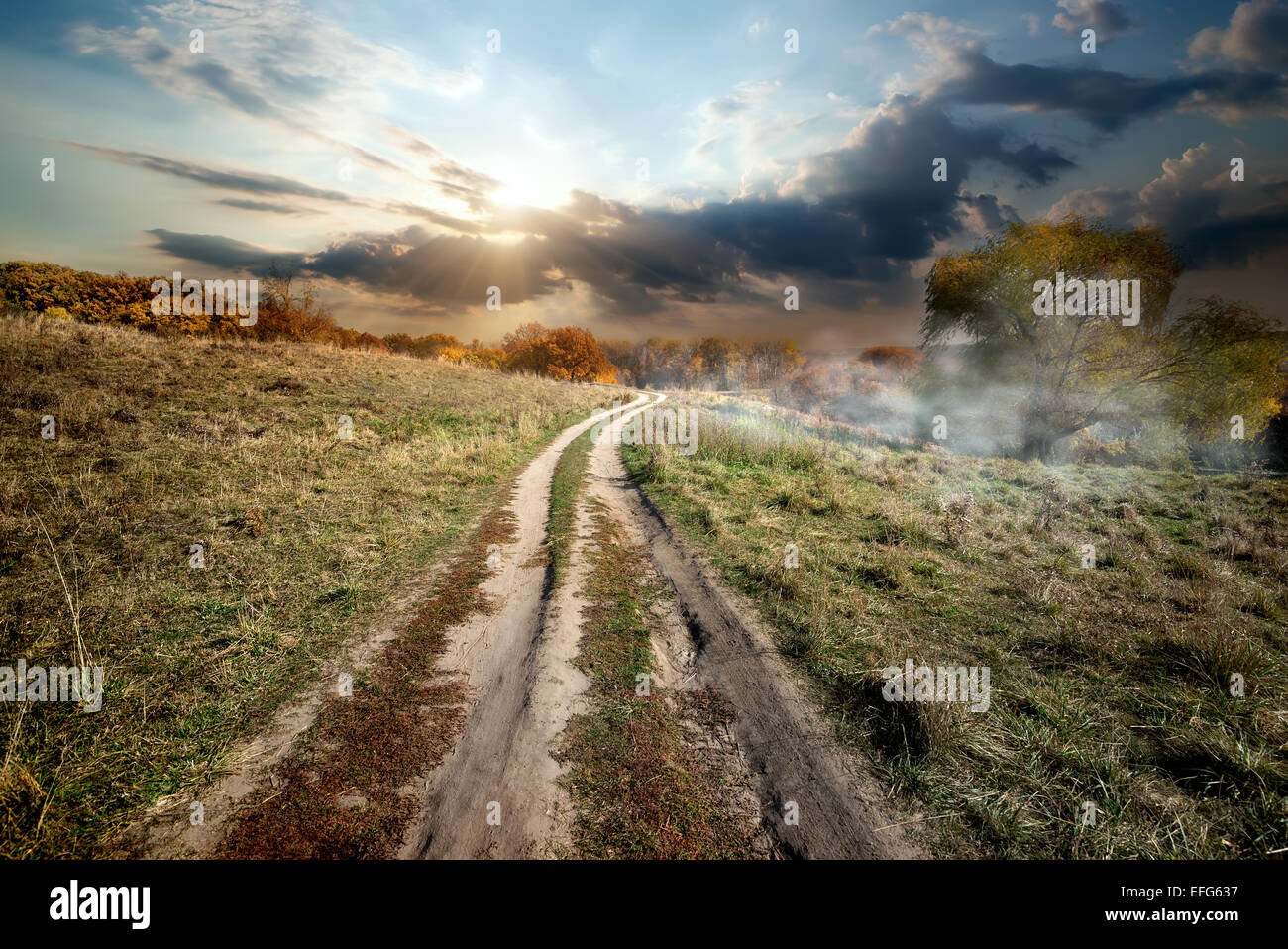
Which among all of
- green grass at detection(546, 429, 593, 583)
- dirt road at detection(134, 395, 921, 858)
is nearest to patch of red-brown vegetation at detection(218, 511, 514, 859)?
dirt road at detection(134, 395, 921, 858)

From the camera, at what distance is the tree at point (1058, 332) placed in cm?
2120

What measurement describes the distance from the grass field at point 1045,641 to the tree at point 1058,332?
8525 mm

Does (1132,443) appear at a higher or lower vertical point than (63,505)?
higher

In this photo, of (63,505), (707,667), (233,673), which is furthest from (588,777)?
(63,505)

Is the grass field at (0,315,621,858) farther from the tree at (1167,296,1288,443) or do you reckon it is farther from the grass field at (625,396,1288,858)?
the tree at (1167,296,1288,443)

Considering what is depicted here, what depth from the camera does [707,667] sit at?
624cm

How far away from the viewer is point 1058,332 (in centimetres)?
2280

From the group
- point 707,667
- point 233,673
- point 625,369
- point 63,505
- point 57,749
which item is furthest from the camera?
point 625,369

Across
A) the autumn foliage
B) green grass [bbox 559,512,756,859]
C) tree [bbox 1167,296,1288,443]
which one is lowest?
green grass [bbox 559,512,756,859]

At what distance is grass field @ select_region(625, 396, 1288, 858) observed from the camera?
3904mm

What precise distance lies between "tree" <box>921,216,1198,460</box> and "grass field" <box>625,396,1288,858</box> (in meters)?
8.53

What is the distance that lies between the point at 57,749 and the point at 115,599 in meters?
3.51

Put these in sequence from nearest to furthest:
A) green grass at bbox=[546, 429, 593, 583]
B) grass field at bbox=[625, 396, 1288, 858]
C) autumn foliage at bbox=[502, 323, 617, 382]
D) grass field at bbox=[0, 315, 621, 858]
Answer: grass field at bbox=[625, 396, 1288, 858] < grass field at bbox=[0, 315, 621, 858] < green grass at bbox=[546, 429, 593, 583] < autumn foliage at bbox=[502, 323, 617, 382]
